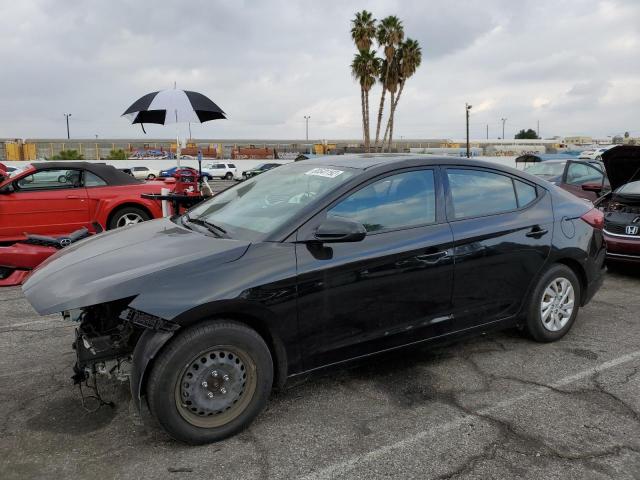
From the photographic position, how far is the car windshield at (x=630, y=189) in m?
6.82

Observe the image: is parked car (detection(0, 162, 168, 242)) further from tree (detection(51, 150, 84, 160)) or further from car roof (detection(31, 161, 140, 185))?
tree (detection(51, 150, 84, 160))

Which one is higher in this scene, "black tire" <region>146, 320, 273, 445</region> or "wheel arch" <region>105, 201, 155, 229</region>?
"wheel arch" <region>105, 201, 155, 229</region>

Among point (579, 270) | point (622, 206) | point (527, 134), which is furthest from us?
point (527, 134)

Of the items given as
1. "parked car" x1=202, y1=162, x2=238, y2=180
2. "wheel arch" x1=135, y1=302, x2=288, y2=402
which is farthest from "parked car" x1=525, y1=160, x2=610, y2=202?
"parked car" x1=202, y1=162, x2=238, y2=180

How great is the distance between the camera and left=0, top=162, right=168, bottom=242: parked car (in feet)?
26.4

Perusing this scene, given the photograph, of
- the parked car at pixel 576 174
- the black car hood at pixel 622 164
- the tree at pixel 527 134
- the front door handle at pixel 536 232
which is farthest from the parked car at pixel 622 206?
the tree at pixel 527 134

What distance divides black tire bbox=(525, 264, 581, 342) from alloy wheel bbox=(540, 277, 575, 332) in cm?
2

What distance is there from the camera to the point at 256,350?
2.92 m

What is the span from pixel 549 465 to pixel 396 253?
1.41 m

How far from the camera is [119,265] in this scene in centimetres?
295

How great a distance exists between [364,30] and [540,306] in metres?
38.5

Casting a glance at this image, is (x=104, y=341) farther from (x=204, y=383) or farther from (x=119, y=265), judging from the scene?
(x=204, y=383)

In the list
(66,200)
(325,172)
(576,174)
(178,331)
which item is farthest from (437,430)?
(576,174)

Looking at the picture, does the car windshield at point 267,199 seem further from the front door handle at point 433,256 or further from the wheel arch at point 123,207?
the wheel arch at point 123,207
